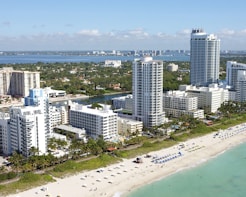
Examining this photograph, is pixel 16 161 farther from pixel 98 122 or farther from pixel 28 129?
pixel 98 122

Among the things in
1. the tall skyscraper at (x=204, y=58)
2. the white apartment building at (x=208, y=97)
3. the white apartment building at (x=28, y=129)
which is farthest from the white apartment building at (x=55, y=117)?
the tall skyscraper at (x=204, y=58)

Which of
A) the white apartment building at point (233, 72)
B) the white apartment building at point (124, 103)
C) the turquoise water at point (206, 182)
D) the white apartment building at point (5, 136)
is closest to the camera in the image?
the turquoise water at point (206, 182)

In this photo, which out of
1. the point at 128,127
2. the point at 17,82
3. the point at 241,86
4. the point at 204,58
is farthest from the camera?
the point at 17,82

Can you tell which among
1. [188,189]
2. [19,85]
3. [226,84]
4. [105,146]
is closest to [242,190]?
[188,189]

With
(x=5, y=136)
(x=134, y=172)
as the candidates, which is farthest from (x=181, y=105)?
(x=5, y=136)

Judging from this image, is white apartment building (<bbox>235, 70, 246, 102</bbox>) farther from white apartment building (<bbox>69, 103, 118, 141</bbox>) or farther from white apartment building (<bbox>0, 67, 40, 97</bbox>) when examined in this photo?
white apartment building (<bbox>0, 67, 40, 97</bbox>)

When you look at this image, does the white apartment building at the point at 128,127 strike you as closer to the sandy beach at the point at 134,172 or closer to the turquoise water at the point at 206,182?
the sandy beach at the point at 134,172

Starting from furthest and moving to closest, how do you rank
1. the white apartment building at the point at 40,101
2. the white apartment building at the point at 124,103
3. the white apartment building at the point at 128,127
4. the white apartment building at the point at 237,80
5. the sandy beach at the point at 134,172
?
the white apartment building at the point at 237,80, the white apartment building at the point at 124,103, the white apartment building at the point at 128,127, the white apartment building at the point at 40,101, the sandy beach at the point at 134,172

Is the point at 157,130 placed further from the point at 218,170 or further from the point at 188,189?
the point at 188,189
